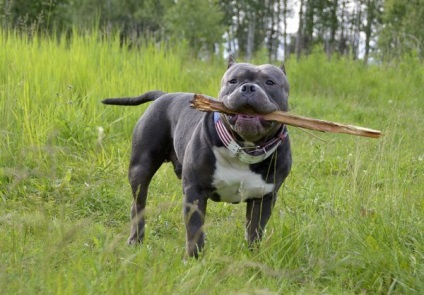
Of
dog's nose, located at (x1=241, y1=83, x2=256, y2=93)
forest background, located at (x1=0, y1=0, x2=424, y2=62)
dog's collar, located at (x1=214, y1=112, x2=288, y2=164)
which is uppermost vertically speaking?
dog's nose, located at (x1=241, y1=83, x2=256, y2=93)

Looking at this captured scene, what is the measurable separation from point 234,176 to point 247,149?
7.5 inches

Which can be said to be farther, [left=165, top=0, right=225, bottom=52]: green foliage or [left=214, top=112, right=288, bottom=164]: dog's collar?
[left=165, top=0, right=225, bottom=52]: green foliage

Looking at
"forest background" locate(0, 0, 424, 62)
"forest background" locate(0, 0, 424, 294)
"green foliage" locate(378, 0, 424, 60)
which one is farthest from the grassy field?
"forest background" locate(0, 0, 424, 62)

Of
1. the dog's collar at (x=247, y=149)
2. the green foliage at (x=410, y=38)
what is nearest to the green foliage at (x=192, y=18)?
the green foliage at (x=410, y=38)

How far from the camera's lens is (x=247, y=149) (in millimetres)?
3396

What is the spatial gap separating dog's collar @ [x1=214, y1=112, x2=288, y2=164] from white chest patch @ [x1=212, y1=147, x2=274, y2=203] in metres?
0.06

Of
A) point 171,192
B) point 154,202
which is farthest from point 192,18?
point 154,202

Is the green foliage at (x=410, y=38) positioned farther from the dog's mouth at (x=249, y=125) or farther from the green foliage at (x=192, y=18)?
the green foliage at (x=192, y=18)

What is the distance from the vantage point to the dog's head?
3.22 metres

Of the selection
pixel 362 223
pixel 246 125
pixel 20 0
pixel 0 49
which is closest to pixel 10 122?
pixel 0 49

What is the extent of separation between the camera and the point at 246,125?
127 inches

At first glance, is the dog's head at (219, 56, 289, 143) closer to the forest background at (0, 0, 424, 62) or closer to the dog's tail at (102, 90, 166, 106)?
the dog's tail at (102, 90, 166, 106)

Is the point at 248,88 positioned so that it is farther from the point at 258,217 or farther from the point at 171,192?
the point at 171,192

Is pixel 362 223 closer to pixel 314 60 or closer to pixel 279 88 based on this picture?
pixel 279 88
